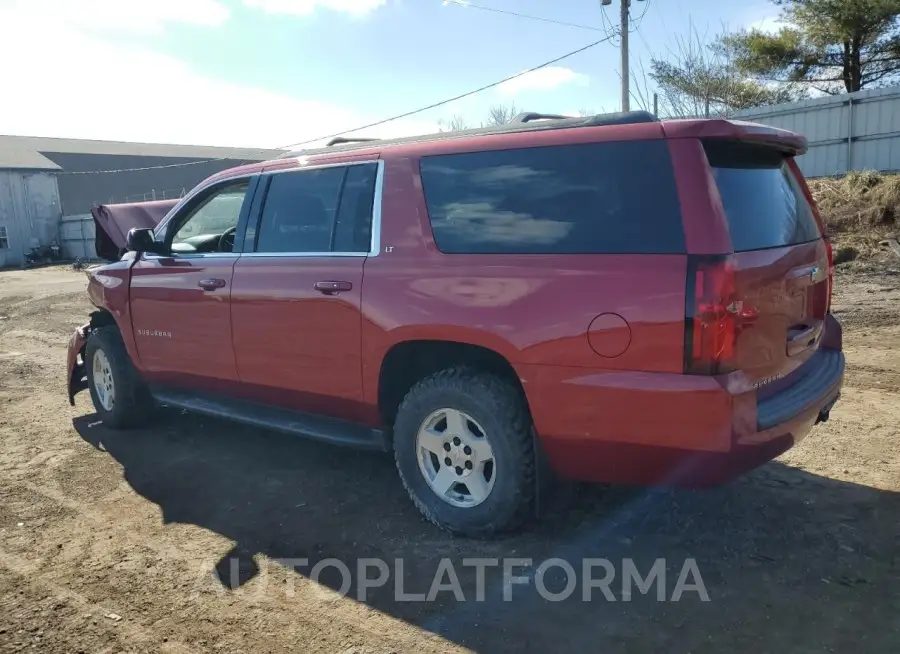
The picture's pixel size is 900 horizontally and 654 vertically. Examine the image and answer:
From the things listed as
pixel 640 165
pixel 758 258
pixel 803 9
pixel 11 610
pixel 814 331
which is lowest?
pixel 11 610

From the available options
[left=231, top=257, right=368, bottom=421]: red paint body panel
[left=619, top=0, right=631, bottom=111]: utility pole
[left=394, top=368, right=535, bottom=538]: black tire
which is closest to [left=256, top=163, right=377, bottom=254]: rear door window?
[left=231, top=257, right=368, bottom=421]: red paint body panel

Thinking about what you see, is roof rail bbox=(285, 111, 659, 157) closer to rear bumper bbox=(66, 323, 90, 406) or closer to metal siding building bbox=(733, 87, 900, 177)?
rear bumper bbox=(66, 323, 90, 406)

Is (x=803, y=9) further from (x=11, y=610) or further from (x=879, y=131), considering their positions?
(x=11, y=610)

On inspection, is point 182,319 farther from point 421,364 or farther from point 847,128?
point 847,128

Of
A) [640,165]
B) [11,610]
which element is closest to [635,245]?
[640,165]

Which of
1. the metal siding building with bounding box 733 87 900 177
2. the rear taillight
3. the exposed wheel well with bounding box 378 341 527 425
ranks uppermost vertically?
the metal siding building with bounding box 733 87 900 177

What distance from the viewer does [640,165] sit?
313cm

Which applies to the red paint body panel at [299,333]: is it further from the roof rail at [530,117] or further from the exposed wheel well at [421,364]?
the roof rail at [530,117]

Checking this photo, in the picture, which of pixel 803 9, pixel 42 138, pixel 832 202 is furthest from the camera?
pixel 42 138

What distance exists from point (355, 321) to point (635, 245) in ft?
5.17

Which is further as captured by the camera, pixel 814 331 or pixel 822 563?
pixel 814 331

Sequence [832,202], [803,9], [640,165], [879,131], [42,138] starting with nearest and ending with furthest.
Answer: [640,165] → [832,202] → [879,131] → [803,9] → [42,138]

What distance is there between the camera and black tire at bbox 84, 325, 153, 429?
568cm

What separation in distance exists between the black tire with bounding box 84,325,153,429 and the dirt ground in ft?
0.91
